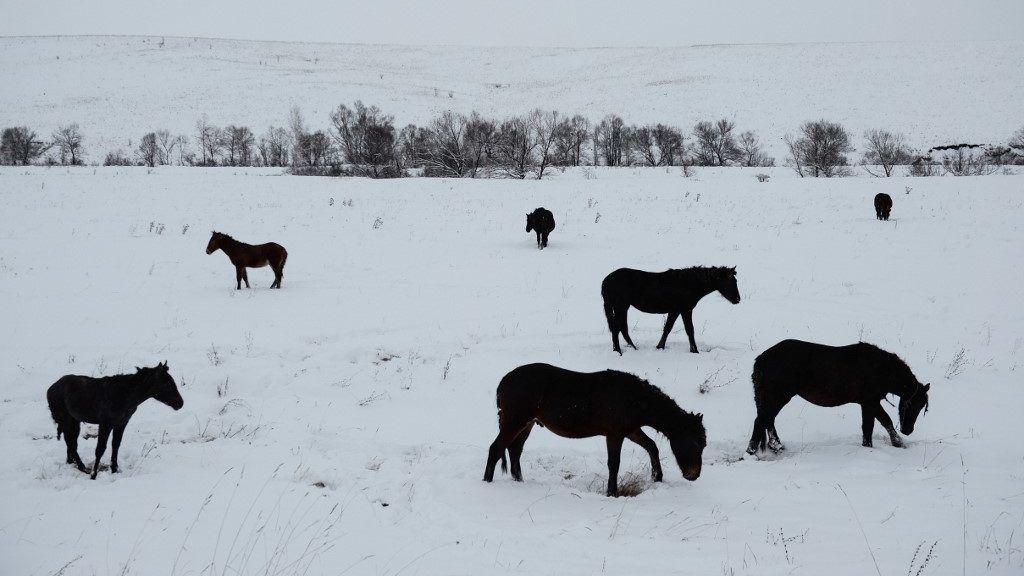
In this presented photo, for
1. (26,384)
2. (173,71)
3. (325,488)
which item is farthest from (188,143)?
(325,488)

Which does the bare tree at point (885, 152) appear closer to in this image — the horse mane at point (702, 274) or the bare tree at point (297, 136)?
the horse mane at point (702, 274)

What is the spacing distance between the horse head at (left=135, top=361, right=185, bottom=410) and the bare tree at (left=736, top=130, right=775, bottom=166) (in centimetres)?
6552

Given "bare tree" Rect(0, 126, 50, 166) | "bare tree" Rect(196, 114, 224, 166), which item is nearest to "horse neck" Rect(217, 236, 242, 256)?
"bare tree" Rect(0, 126, 50, 166)

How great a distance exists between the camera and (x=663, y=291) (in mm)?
Result: 9586

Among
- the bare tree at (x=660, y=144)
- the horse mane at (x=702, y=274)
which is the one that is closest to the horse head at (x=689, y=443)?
the horse mane at (x=702, y=274)

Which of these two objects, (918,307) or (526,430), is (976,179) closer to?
(918,307)

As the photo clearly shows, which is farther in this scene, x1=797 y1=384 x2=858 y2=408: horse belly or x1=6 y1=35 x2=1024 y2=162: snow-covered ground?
x1=6 y1=35 x2=1024 y2=162: snow-covered ground

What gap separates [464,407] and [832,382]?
4761mm

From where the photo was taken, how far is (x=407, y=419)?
25.1 ft

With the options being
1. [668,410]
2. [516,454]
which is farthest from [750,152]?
[516,454]

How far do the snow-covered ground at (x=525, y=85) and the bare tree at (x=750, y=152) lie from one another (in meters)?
2.44

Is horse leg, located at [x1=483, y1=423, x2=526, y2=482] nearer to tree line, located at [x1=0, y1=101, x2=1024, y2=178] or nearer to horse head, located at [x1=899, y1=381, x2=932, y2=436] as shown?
horse head, located at [x1=899, y1=381, x2=932, y2=436]

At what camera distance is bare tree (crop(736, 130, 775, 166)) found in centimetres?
6397

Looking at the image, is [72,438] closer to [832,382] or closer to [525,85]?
[832,382]
